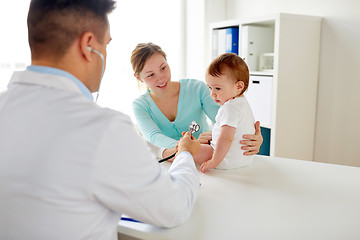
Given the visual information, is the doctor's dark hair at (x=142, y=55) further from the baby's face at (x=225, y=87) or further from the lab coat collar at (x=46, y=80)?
the lab coat collar at (x=46, y=80)

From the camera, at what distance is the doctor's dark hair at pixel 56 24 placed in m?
0.75

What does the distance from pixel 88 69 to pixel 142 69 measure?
0.91 meters

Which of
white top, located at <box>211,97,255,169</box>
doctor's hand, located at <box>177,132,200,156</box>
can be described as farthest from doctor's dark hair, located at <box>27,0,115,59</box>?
white top, located at <box>211,97,255,169</box>

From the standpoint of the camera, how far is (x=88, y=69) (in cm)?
81

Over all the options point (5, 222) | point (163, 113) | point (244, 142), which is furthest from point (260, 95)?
point (5, 222)

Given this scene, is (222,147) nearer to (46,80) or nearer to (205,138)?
(205,138)

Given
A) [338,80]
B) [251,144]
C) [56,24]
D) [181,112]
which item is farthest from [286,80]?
[56,24]

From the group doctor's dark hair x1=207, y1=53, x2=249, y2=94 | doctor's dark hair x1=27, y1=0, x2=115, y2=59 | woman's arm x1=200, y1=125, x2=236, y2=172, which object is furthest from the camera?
doctor's dark hair x1=207, y1=53, x2=249, y2=94

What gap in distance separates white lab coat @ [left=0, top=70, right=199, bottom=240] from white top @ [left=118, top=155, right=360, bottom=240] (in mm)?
159

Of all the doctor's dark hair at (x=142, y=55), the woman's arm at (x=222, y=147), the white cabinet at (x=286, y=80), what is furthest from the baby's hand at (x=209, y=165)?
the white cabinet at (x=286, y=80)

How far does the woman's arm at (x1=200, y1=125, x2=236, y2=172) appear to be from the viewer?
3.84 feet

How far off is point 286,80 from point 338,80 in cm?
40

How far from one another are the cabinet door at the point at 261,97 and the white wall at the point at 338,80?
0.26 meters

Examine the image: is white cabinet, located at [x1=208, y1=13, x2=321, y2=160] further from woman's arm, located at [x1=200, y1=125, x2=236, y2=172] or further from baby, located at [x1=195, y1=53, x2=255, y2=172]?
woman's arm, located at [x1=200, y1=125, x2=236, y2=172]
